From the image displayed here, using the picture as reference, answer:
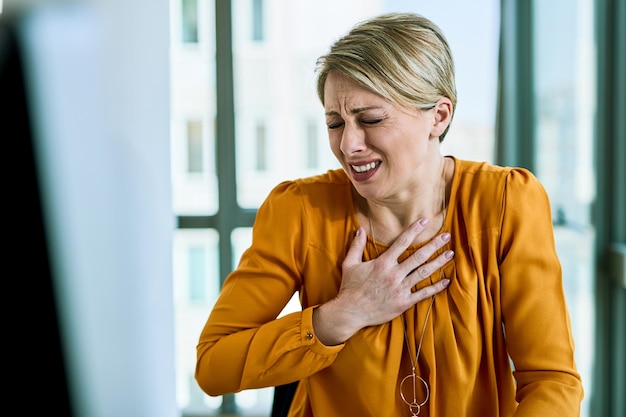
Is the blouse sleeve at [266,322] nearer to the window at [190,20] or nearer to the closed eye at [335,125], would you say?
the closed eye at [335,125]

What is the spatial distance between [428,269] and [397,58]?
0.43 metres

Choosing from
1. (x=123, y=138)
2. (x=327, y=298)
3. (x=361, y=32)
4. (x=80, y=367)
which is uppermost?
(x=361, y=32)

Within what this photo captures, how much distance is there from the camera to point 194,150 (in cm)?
338

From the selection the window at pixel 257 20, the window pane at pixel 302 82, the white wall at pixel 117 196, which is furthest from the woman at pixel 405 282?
the window at pixel 257 20

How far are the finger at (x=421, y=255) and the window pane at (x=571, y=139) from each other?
1.35 metres

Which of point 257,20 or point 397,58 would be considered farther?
point 257,20

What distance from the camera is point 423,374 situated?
1.32 meters

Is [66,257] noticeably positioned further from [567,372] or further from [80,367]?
[567,372]

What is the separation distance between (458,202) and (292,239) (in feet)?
1.23

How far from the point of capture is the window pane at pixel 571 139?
2.48m

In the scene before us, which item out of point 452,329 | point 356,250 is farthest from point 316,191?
point 452,329

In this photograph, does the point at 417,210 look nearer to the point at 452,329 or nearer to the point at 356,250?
the point at 356,250

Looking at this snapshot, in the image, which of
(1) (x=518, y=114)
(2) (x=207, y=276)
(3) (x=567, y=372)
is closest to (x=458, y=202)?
(3) (x=567, y=372)

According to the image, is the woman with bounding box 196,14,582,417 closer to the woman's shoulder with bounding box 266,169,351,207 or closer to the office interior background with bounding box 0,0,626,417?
the woman's shoulder with bounding box 266,169,351,207
